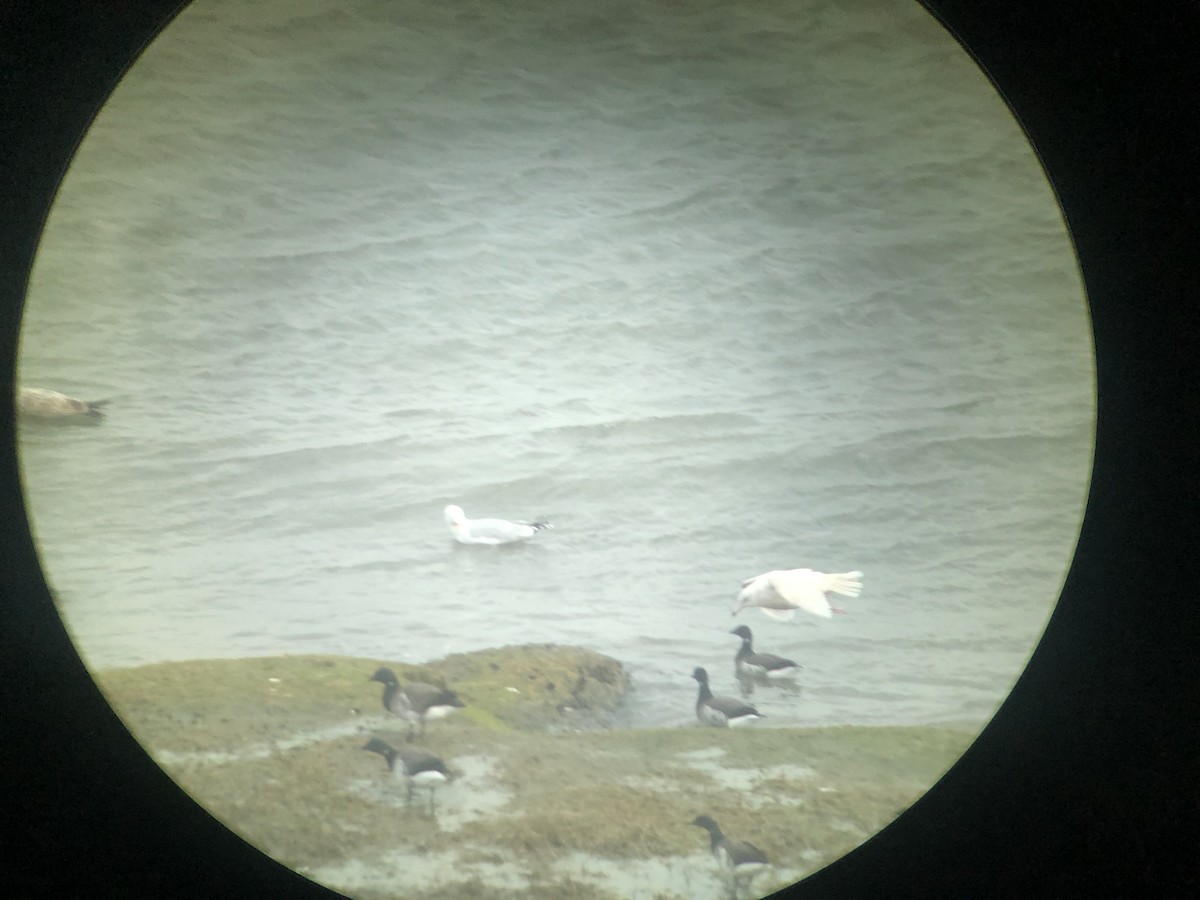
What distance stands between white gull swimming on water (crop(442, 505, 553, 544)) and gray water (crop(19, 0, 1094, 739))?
16mm

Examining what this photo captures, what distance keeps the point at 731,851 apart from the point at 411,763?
451 mm

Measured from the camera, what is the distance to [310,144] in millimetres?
1238

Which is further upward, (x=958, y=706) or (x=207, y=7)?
(x=207, y=7)

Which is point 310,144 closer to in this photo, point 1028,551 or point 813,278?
point 813,278

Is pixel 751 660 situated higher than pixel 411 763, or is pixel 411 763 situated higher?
pixel 751 660

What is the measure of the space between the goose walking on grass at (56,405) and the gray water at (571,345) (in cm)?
2

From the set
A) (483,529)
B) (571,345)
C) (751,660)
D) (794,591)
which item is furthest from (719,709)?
(571,345)

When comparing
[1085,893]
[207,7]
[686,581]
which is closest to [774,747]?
[686,581]

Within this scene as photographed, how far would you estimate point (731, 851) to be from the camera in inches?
48.4

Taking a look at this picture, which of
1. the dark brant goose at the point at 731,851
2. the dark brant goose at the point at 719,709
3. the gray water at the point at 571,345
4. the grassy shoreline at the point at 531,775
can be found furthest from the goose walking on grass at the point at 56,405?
the dark brant goose at the point at 731,851

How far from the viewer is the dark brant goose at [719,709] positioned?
1.21 m

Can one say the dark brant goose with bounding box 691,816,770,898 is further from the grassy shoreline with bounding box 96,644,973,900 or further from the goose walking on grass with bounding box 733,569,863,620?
the goose walking on grass with bounding box 733,569,863,620

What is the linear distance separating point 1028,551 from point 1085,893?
504 mm

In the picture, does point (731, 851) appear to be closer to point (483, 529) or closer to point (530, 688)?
point (530, 688)
